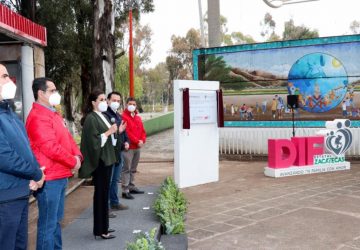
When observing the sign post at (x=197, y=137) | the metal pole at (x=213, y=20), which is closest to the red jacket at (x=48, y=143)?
the sign post at (x=197, y=137)

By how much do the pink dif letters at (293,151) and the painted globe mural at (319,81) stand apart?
240cm

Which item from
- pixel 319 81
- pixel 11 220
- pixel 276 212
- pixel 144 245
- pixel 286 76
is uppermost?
pixel 286 76

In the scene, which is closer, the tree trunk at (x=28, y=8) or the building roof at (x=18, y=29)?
the building roof at (x=18, y=29)

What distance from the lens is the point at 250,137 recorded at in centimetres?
1248

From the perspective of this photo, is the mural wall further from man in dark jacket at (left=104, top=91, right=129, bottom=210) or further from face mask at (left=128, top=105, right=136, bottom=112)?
man in dark jacket at (left=104, top=91, right=129, bottom=210)

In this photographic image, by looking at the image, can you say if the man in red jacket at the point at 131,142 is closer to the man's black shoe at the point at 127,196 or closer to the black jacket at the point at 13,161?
the man's black shoe at the point at 127,196

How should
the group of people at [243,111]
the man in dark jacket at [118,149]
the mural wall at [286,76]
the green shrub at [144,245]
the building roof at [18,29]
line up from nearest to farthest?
the green shrub at [144,245], the building roof at [18,29], the man in dark jacket at [118,149], the mural wall at [286,76], the group of people at [243,111]

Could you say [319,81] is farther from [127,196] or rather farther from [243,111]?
[127,196]

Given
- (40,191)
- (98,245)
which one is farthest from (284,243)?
(40,191)

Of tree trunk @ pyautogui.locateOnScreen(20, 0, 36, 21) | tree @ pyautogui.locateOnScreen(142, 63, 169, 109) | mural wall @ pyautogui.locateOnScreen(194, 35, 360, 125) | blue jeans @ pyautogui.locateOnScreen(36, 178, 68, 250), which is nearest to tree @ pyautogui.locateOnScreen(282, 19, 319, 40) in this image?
tree @ pyautogui.locateOnScreen(142, 63, 169, 109)

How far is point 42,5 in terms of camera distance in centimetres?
1656

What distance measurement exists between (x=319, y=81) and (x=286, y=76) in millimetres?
977

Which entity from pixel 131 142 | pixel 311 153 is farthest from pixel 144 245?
pixel 311 153

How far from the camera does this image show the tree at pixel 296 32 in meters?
51.4
